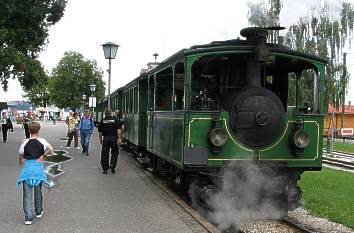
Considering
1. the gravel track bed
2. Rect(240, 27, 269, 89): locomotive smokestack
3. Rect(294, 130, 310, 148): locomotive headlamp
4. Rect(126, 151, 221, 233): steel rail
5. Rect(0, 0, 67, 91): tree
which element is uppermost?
Result: Rect(0, 0, 67, 91): tree

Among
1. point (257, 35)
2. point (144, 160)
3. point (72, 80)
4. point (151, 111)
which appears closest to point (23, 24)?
point (144, 160)

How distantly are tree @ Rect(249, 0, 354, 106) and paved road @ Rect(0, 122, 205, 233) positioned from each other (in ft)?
13.6

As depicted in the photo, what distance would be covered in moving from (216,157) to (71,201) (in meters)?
2.83

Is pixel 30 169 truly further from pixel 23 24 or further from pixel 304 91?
pixel 23 24

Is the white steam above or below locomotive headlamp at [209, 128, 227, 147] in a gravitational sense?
below

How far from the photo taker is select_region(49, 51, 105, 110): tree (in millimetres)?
87312

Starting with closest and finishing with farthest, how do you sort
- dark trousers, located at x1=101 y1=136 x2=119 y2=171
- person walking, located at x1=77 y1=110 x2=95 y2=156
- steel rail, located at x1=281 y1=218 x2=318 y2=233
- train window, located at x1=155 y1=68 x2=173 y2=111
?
1. steel rail, located at x1=281 y1=218 x2=318 y2=233
2. train window, located at x1=155 y1=68 x2=173 y2=111
3. dark trousers, located at x1=101 y1=136 x2=119 y2=171
4. person walking, located at x1=77 y1=110 x2=95 y2=156

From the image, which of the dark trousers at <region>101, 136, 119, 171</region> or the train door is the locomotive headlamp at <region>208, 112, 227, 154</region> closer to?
the train door

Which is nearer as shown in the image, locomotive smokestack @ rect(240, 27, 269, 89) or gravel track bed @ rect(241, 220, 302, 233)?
gravel track bed @ rect(241, 220, 302, 233)

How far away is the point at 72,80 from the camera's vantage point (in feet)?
290

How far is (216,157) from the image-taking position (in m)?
8.55

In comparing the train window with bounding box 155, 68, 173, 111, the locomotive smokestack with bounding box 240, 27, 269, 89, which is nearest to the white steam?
the locomotive smokestack with bounding box 240, 27, 269, 89

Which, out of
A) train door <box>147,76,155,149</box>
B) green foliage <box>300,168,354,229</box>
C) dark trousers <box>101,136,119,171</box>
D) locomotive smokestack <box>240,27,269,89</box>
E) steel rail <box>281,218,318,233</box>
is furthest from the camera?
dark trousers <box>101,136,119,171</box>

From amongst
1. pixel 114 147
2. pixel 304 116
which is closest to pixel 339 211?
pixel 304 116
